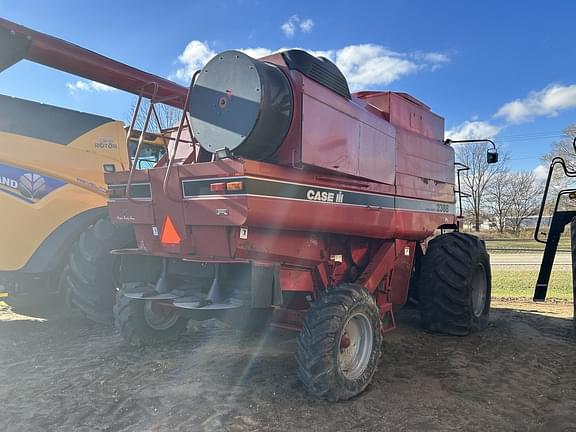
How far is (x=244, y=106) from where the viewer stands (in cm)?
378

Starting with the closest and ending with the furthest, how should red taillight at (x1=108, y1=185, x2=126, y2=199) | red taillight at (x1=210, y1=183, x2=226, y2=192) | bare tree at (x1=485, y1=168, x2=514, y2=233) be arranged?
1. red taillight at (x1=210, y1=183, x2=226, y2=192)
2. red taillight at (x1=108, y1=185, x2=126, y2=199)
3. bare tree at (x1=485, y1=168, x2=514, y2=233)

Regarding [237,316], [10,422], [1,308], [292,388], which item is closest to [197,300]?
[237,316]

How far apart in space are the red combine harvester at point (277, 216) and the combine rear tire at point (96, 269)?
2.42ft

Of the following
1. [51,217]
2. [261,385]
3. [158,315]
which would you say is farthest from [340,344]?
[51,217]

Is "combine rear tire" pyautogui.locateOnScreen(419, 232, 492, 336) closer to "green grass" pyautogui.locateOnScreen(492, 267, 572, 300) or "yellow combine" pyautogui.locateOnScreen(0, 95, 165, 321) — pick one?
"yellow combine" pyautogui.locateOnScreen(0, 95, 165, 321)

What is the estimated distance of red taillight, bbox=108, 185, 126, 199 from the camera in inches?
178

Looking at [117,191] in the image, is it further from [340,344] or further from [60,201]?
[340,344]

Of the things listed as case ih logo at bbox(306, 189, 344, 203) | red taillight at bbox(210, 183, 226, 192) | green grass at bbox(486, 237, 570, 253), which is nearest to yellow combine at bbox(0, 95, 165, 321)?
red taillight at bbox(210, 183, 226, 192)

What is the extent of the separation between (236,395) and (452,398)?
1.74 m

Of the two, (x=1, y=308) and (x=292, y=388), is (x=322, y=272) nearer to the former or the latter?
(x=292, y=388)

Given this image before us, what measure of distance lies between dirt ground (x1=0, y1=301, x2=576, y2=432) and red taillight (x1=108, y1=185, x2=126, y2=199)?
1614 millimetres

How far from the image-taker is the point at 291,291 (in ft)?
14.1

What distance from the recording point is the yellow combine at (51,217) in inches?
218

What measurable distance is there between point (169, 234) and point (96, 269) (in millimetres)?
1806
